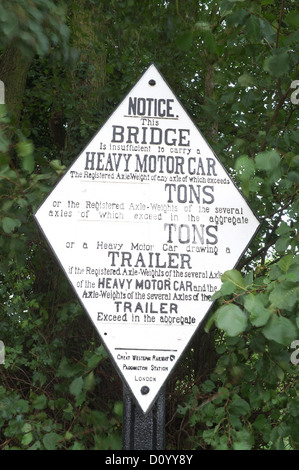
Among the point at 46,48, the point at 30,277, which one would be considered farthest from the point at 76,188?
the point at 30,277

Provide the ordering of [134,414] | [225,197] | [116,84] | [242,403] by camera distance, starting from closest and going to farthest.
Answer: [134,414] < [225,197] < [242,403] < [116,84]

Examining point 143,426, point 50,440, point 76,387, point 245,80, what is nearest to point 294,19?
point 245,80

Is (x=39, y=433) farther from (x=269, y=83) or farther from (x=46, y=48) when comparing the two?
(x=269, y=83)

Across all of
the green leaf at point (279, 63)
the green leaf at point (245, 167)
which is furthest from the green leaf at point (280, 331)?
the green leaf at point (279, 63)

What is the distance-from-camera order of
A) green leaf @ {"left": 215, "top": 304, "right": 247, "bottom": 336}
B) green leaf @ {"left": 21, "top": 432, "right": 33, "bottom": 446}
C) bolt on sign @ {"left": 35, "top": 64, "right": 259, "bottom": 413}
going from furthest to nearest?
green leaf @ {"left": 21, "top": 432, "right": 33, "bottom": 446}
bolt on sign @ {"left": 35, "top": 64, "right": 259, "bottom": 413}
green leaf @ {"left": 215, "top": 304, "right": 247, "bottom": 336}

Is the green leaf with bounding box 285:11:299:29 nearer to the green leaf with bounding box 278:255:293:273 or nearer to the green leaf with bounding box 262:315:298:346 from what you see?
the green leaf with bounding box 278:255:293:273

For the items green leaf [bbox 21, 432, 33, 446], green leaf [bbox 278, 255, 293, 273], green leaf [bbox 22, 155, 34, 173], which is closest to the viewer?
green leaf [bbox 278, 255, 293, 273]

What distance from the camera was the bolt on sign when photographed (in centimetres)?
213

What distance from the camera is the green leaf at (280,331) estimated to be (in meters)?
1.86

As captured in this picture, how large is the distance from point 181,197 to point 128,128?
408 mm

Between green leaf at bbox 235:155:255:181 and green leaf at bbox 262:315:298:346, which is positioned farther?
green leaf at bbox 235:155:255:181

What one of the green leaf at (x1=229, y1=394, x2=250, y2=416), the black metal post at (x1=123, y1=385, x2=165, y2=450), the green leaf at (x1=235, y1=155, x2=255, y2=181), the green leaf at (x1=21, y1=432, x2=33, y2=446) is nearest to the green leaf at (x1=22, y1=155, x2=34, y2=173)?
the green leaf at (x1=235, y1=155, x2=255, y2=181)

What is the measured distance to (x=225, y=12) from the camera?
7.85ft

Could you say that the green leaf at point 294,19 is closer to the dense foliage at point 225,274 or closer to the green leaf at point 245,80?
the dense foliage at point 225,274
